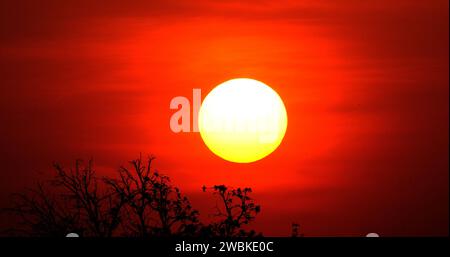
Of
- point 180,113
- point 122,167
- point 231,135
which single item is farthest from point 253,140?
point 122,167

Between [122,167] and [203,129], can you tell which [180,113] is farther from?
[122,167]

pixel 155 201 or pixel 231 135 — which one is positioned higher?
pixel 231 135

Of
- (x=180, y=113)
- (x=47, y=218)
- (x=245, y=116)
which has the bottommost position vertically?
(x=47, y=218)

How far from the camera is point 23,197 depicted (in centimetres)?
2691
